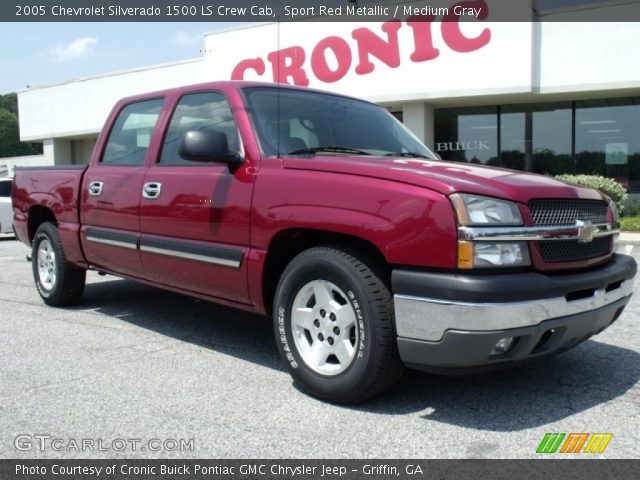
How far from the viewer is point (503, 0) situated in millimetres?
15500

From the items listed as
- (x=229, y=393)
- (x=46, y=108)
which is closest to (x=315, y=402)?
(x=229, y=393)

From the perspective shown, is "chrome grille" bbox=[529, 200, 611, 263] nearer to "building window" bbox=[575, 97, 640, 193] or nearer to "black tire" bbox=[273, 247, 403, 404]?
"black tire" bbox=[273, 247, 403, 404]

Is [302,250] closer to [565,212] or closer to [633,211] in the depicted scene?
[565,212]

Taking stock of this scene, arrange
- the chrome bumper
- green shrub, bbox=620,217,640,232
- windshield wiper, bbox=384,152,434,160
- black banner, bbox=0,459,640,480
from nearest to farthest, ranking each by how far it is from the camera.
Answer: black banner, bbox=0,459,640,480, the chrome bumper, windshield wiper, bbox=384,152,434,160, green shrub, bbox=620,217,640,232

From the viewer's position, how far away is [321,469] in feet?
8.86

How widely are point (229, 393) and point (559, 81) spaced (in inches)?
565

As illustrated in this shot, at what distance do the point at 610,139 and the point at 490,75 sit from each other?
4.01m

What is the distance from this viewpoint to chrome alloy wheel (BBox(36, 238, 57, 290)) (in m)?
6.05

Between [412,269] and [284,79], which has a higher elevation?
[284,79]

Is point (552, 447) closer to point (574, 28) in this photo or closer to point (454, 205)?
point (454, 205)

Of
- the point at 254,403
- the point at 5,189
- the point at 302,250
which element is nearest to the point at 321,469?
the point at 254,403

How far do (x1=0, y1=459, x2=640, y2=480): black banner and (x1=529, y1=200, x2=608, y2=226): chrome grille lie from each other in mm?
1156

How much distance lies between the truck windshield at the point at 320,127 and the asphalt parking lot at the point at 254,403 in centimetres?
150

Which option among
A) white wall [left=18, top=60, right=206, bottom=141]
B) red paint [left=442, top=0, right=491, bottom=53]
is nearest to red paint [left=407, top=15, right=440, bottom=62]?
red paint [left=442, top=0, right=491, bottom=53]
